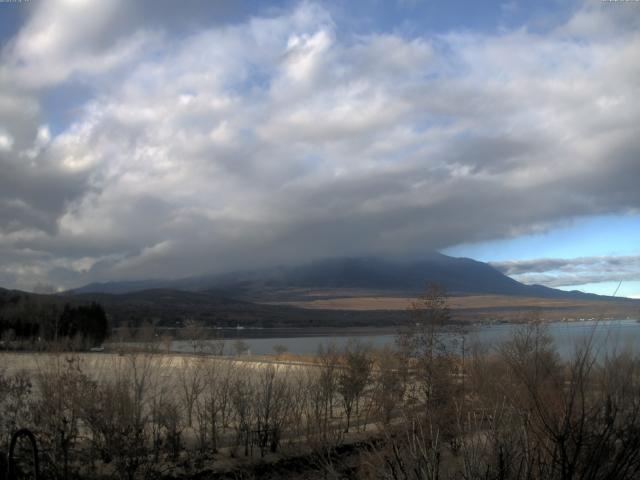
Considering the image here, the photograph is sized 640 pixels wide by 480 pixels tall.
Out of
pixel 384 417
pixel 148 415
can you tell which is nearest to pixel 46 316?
pixel 384 417

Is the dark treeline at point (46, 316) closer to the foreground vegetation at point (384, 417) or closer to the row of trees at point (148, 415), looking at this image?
the row of trees at point (148, 415)

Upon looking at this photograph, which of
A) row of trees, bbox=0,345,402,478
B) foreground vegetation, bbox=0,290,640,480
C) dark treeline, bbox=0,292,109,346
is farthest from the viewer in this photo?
dark treeline, bbox=0,292,109,346

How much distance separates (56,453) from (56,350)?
2584 mm

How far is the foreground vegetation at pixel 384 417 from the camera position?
5.85 metres

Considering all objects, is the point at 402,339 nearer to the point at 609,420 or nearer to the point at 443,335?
the point at 443,335

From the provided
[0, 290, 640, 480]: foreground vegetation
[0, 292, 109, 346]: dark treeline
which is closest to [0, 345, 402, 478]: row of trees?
[0, 290, 640, 480]: foreground vegetation

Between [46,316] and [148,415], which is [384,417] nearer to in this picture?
[148,415]

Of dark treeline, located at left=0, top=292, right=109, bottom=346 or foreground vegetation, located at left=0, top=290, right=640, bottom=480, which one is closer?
foreground vegetation, located at left=0, top=290, right=640, bottom=480

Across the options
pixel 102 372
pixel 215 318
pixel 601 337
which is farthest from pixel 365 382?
pixel 215 318

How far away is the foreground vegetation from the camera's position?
585 centimetres

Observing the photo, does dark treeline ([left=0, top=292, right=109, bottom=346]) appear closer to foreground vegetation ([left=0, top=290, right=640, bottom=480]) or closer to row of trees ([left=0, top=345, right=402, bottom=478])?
row of trees ([left=0, top=345, right=402, bottom=478])

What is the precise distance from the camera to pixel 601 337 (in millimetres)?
6703

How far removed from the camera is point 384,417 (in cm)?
1691

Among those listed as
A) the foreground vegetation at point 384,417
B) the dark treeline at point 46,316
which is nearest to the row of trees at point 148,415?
the foreground vegetation at point 384,417
